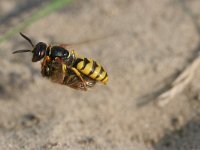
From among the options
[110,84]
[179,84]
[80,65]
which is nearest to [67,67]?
[80,65]

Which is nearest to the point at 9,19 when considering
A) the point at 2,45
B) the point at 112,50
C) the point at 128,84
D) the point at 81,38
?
the point at 2,45

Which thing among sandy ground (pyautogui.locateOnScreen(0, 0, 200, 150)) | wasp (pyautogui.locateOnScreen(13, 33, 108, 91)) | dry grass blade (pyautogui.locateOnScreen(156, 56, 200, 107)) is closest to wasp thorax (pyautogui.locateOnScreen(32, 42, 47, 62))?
wasp (pyautogui.locateOnScreen(13, 33, 108, 91))

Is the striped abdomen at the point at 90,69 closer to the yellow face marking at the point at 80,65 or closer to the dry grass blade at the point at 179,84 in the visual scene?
the yellow face marking at the point at 80,65

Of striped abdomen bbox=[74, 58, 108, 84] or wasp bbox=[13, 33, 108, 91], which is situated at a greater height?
striped abdomen bbox=[74, 58, 108, 84]

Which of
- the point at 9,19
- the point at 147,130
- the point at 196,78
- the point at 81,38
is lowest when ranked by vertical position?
the point at 9,19

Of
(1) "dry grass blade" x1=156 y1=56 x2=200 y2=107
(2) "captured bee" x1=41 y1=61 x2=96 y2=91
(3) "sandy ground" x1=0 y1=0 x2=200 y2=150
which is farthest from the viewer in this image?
(1) "dry grass blade" x1=156 y1=56 x2=200 y2=107

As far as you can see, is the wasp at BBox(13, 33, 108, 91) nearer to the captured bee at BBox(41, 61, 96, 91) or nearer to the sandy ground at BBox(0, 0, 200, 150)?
the captured bee at BBox(41, 61, 96, 91)

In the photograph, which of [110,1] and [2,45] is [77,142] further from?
[110,1]

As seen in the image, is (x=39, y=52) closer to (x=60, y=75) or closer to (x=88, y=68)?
(x=60, y=75)
